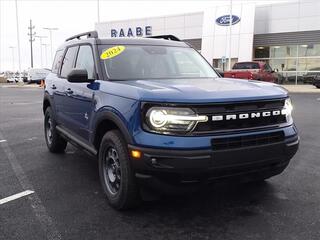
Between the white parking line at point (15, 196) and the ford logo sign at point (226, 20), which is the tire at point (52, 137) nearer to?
the white parking line at point (15, 196)

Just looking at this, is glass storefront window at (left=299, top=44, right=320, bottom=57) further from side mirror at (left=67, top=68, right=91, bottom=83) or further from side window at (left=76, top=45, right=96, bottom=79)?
side mirror at (left=67, top=68, right=91, bottom=83)

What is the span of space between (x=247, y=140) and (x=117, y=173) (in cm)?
143

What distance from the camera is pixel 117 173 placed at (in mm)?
4266

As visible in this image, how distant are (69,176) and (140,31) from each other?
36524 mm

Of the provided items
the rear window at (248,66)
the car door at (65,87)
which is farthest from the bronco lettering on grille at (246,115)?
the rear window at (248,66)

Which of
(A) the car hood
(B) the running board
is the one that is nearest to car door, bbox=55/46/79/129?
(B) the running board

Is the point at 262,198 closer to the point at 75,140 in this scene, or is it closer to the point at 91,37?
the point at 75,140

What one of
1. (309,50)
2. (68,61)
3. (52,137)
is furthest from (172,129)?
(309,50)

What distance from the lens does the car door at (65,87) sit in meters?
5.81

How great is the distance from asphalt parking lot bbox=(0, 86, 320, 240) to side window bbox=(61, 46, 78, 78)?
146cm

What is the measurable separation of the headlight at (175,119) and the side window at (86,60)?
5.21 ft

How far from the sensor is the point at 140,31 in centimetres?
4075

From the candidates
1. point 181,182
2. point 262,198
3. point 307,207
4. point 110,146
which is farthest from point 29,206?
point 307,207

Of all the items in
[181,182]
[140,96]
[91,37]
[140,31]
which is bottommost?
[181,182]
